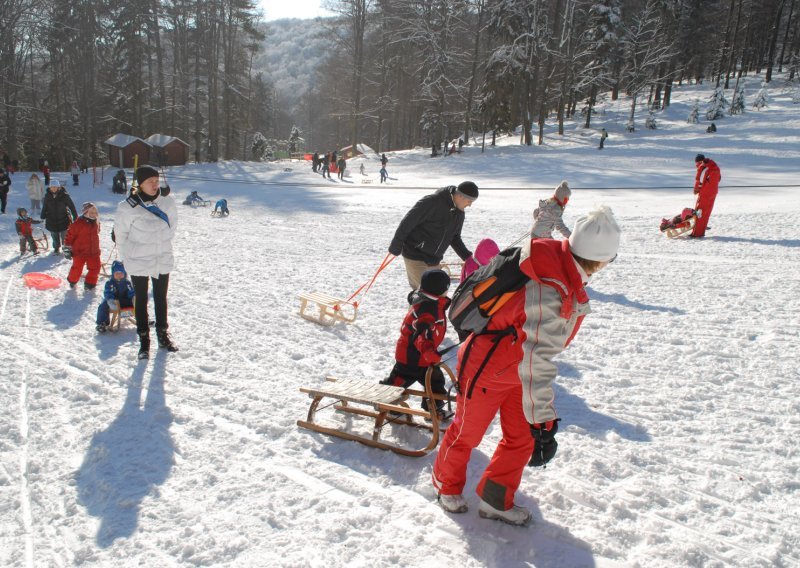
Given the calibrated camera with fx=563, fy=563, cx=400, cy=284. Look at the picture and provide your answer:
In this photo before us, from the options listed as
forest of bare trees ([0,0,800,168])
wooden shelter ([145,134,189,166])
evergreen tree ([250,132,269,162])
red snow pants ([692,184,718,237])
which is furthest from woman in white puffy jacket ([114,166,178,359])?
evergreen tree ([250,132,269,162])

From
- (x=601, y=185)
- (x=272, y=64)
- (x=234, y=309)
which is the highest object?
(x=272, y=64)

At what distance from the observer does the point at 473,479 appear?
3.66 m

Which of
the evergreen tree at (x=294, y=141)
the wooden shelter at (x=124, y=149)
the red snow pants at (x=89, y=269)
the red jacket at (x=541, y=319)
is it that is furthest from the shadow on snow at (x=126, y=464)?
the evergreen tree at (x=294, y=141)

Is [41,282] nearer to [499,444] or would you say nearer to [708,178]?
[499,444]

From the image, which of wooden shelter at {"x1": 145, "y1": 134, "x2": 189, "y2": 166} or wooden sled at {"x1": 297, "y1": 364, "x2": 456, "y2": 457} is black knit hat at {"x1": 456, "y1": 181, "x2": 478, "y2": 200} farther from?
wooden shelter at {"x1": 145, "y1": 134, "x2": 189, "y2": 166}

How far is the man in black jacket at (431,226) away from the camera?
5.66m

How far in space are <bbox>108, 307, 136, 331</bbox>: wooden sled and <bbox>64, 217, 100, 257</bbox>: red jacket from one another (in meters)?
2.25

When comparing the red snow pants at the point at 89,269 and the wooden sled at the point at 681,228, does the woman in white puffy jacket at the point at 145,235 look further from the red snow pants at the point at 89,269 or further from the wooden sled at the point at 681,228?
the wooden sled at the point at 681,228

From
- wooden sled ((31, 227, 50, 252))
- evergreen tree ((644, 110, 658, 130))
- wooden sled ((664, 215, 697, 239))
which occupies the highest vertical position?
evergreen tree ((644, 110, 658, 130))

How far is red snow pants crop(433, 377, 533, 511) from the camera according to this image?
9.69ft

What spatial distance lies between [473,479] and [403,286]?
5.38m

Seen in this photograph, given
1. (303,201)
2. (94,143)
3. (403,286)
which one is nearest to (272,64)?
(94,143)

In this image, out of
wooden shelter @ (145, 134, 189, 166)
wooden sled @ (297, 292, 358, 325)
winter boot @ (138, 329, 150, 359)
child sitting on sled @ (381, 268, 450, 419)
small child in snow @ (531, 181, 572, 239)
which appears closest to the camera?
child sitting on sled @ (381, 268, 450, 419)

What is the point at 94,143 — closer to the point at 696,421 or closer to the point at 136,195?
the point at 136,195
